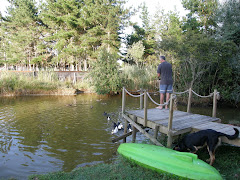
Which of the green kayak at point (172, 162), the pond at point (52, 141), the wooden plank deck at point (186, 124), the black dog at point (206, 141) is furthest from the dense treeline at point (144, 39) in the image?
the green kayak at point (172, 162)

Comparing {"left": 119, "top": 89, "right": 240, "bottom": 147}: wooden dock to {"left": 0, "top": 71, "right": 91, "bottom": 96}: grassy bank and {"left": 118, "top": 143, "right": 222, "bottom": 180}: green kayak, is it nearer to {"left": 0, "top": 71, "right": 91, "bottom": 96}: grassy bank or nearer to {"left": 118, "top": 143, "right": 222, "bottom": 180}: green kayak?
{"left": 118, "top": 143, "right": 222, "bottom": 180}: green kayak

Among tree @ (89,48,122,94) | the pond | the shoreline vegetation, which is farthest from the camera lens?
the shoreline vegetation

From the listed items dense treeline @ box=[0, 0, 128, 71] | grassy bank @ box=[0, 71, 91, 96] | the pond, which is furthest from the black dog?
dense treeline @ box=[0, 0, 128, 71]

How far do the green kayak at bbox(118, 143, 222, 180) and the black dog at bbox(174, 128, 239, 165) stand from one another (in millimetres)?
383

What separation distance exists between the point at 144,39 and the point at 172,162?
35.5 meters

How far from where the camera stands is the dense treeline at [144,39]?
11094mm

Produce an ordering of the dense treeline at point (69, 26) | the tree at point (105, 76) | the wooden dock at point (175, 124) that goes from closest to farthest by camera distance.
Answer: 1. the wooden dock at point (175, 124)
2. the tree at point (105, 76)
3. the dense treeline at point (69, 26)

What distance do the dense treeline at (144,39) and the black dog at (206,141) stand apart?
758 cm

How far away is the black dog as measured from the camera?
12.3ft

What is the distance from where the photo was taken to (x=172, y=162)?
3.53 metres

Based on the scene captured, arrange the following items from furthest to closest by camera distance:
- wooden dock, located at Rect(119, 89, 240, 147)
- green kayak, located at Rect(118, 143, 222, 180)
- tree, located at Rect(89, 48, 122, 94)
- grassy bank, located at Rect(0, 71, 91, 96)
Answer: grassy bank, located at Rect(0, 71, 91, 96) < tree, located at Rect(89, 48, 122, 94) < wooden dock, located at Rect(119, 89, 240, 147) < green kayak, located at Rect(118, 143, 222, 180)

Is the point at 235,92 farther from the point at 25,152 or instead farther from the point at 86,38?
the point at 86,38

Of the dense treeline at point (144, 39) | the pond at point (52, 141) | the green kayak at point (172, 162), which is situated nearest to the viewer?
the green kayak at point (172, 162)

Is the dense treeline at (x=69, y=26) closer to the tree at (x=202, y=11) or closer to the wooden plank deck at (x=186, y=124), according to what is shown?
the tree at (x=202, y=11)
